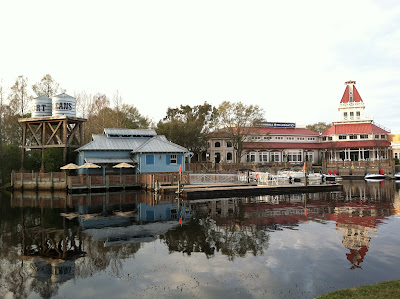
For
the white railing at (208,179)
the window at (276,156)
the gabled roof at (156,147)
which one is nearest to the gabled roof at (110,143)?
the gabled roof at (156,147)

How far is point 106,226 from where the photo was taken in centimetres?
1861

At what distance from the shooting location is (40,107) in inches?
1683

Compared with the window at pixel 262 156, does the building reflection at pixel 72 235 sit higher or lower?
lower

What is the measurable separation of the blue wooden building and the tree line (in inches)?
215

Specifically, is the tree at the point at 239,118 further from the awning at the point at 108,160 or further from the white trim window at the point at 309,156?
the awning at the point at 108,160

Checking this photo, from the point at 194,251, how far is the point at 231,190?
1846 cm

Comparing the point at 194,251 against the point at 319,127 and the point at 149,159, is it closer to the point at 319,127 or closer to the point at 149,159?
the point at 149,159

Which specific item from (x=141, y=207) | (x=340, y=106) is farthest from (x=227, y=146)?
(x=141, y=207)

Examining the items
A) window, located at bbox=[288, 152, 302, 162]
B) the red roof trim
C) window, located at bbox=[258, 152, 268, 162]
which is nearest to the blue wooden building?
the red roof trim

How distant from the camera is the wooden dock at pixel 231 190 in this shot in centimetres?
3061

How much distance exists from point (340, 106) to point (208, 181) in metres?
53.8

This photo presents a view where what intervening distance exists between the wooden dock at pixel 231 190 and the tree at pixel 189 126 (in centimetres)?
2509

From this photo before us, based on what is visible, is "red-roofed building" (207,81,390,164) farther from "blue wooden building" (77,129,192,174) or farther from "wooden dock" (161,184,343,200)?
"wooden dock" (161,184,343,200)

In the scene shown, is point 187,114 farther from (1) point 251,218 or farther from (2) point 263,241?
(2) point 263,241
